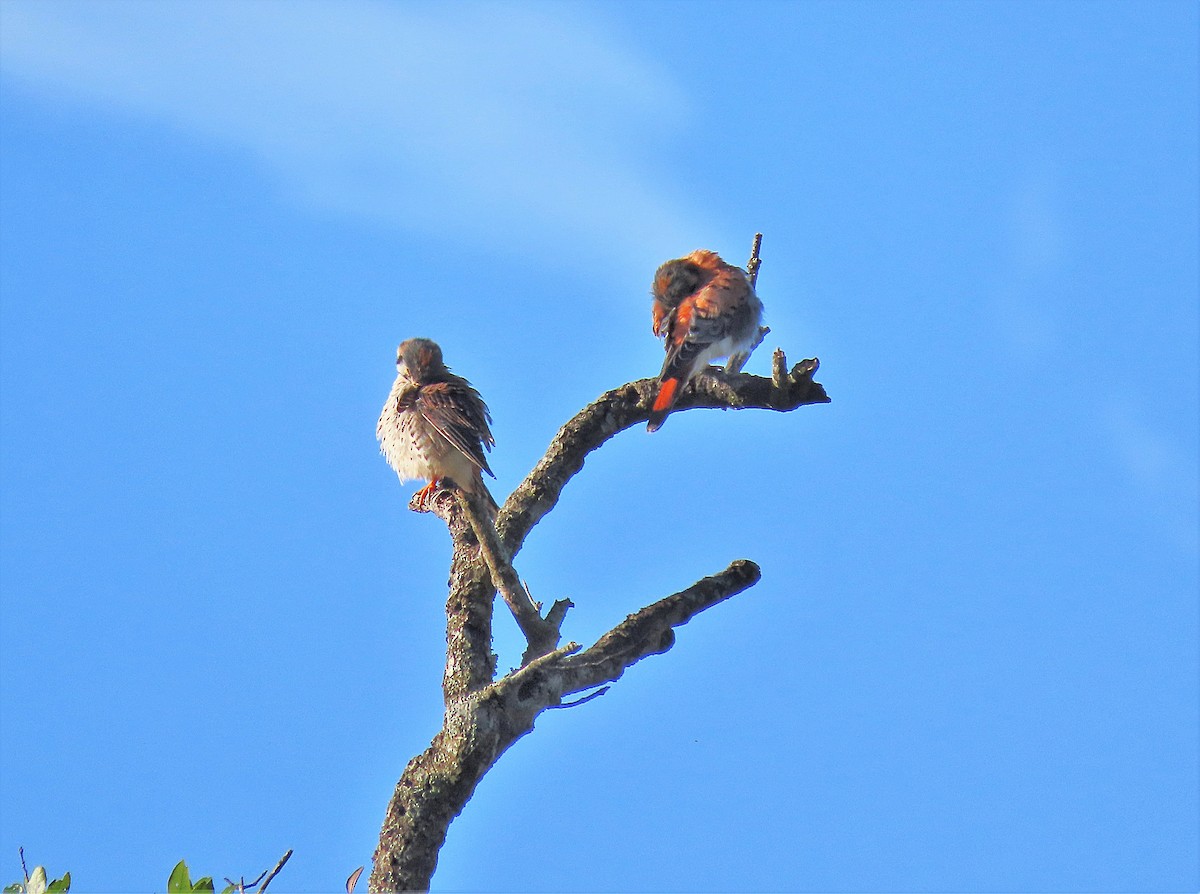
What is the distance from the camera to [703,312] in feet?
21.7

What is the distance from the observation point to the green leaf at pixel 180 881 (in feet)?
11.3

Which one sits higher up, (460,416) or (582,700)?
(460,416)

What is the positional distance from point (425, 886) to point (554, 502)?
1700mm

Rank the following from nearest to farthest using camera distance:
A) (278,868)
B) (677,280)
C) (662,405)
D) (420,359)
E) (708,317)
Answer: (278,868)
(662,405)
(708,317)
(677,280)
(420,359)

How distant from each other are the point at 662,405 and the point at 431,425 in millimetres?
1893

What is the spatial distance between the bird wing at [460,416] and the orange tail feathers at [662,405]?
145 centimetres

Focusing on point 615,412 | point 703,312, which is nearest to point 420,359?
point 703,312

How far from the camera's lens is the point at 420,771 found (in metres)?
3.96

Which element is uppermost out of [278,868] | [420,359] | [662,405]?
[420,359]

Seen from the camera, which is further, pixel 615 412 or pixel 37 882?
pixel 615 412

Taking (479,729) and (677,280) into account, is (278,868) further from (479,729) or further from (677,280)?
(677,280)

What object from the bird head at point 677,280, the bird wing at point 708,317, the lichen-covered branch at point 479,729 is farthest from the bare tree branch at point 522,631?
the bird head at point 677,280

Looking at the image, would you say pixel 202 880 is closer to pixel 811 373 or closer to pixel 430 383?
pixel 811 373

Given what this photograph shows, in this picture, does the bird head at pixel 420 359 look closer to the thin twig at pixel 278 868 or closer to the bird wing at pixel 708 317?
the bird wing at pixel 708 317
